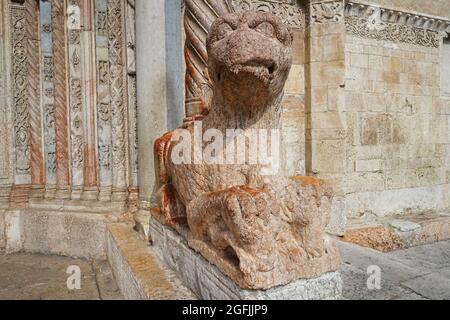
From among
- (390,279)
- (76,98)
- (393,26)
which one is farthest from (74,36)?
(393,26)

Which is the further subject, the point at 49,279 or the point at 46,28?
the point at 46,28

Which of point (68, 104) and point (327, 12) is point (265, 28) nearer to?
point (68, 104)

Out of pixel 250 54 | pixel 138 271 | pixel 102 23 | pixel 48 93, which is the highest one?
pixel 102 23

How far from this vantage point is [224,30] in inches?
59.4

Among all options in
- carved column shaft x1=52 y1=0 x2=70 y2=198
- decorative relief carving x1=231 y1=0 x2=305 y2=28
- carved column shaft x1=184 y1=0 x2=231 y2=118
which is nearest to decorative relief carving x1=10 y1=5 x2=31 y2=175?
carved column shaft x1=52 y1=0 x2=70 y2=198

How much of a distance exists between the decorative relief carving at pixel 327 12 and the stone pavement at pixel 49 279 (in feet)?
13.2

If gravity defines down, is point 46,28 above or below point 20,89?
above

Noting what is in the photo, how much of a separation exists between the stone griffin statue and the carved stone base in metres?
0.04

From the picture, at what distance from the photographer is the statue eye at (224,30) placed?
1500 mm

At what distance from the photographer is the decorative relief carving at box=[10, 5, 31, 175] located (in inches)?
156

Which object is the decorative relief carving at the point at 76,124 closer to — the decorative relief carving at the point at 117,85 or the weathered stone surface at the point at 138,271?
the decorative relief carving at the point at 117,85

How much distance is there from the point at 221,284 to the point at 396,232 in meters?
3.75

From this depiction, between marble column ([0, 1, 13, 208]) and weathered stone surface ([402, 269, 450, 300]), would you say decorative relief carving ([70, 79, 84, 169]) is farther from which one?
weathered stone surface ([402, 269, 450, 300])

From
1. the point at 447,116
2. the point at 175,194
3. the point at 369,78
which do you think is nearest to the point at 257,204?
the point at 175,194
